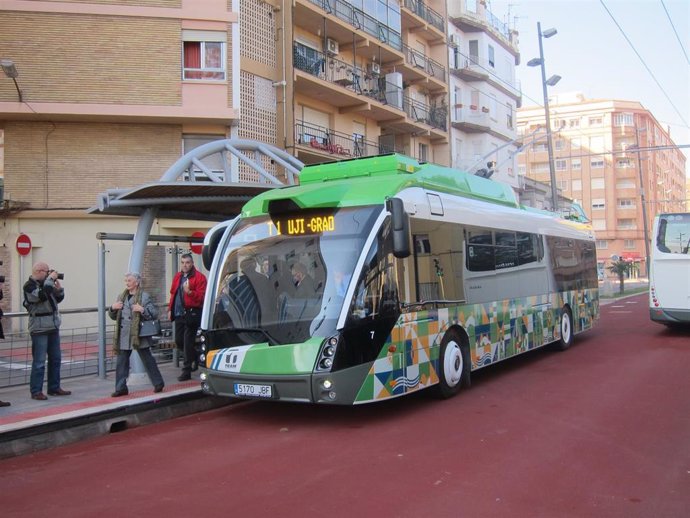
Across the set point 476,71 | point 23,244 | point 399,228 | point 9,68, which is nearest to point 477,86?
point 476,71

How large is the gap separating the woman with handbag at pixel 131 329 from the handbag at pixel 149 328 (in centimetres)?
3

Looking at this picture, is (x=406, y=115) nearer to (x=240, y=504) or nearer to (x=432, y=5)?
(x=432, y=5)

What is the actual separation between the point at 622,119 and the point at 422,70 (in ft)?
180

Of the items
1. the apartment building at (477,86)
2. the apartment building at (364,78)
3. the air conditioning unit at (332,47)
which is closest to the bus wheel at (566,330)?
the apartment building at (364,78)

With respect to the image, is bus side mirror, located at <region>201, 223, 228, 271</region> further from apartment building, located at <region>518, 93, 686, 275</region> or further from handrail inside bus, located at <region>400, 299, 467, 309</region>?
apartment building, located at <region>518, 93, 686, 275</region>

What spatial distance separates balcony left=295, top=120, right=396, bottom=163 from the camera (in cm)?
2464

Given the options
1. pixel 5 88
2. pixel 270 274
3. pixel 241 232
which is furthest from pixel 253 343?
pixel 5 88

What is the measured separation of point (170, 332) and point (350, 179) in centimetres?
528

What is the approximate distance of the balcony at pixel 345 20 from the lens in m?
24.7

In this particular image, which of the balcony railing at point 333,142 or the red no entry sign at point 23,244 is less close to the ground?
the balcony railing at point 333,142

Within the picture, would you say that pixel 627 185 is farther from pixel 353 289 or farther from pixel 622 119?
pixel 353 289

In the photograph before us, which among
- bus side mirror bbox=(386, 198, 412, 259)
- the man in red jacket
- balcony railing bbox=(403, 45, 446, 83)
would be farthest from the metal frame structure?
balcony railing bbox=(403, 45, 446, 83)

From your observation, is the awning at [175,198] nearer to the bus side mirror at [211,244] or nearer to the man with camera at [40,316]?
the bus side mirror at [211,244]

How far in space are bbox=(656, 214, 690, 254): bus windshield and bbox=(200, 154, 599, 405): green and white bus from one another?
318 inches
